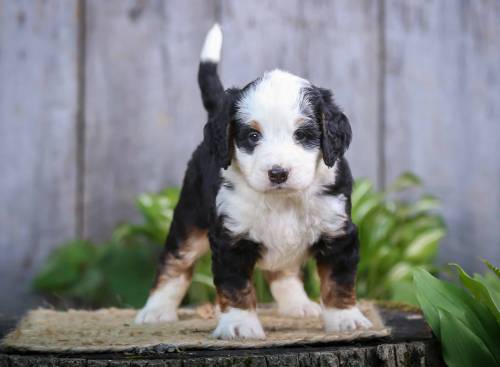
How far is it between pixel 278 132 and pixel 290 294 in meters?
1.12

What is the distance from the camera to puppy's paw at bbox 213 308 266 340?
9.03ft

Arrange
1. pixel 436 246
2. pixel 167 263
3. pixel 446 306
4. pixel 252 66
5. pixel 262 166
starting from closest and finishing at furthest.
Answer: pixel 262 166, pixel 446 306, pixel 167 263, pixel 436 246, pixel 252 66

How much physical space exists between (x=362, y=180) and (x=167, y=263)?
228cm

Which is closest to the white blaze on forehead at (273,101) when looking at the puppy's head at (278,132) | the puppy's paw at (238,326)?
the puppy's head at (278,132)

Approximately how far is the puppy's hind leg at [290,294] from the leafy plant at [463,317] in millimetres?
744

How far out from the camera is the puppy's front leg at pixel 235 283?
280 cm

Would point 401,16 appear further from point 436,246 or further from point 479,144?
point 436,246

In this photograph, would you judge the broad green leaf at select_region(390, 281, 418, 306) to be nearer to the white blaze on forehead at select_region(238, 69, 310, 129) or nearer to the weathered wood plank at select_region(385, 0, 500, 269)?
the weathered wood plank at select_region(385, 0, 500, 269)

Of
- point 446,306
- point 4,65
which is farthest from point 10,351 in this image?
point 4,65

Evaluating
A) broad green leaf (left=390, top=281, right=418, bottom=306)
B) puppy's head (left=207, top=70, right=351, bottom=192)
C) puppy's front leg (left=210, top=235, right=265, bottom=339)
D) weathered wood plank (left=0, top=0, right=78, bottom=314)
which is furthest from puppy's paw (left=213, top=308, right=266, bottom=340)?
weathered wood plank (left=0, top=0, right=78, bottom=314)

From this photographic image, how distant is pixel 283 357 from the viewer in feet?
8.03

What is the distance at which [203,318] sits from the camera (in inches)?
137

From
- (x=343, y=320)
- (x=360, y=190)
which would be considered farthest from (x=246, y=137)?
(x=360, y=190)

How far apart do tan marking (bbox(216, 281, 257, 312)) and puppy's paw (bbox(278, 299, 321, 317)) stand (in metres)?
0.67
